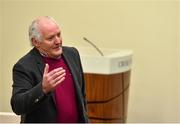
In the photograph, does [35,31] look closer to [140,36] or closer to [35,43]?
[35,43]

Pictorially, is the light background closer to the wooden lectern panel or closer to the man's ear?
the wooden lectern panel

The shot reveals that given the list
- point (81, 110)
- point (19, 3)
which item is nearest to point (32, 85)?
point (81, 110)

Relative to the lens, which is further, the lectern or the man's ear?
the lectern

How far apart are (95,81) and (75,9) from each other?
118cm

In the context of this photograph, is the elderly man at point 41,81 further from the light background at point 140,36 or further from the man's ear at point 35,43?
the light background at point 140,36

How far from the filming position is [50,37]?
160cm

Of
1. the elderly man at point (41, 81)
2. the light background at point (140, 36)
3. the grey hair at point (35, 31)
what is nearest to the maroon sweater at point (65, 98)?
the elderly man at point (41, 81)

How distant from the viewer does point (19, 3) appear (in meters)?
4.14

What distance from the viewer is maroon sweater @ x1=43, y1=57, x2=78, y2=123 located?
1.66 m

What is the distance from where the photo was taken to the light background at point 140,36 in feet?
12.2

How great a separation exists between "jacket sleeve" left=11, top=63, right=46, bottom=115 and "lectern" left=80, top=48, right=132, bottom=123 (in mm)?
1415

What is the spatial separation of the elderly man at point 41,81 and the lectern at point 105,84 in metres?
1.23

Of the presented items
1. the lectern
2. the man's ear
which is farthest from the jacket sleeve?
the lectern

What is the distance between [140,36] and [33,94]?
244cm
